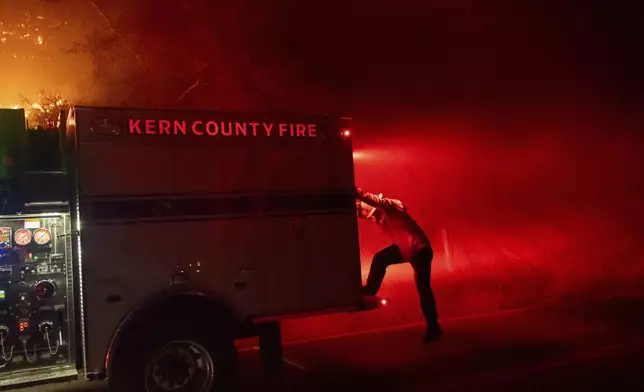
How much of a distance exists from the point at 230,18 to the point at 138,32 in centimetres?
→ 208

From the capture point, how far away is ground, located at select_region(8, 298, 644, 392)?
6.81 meters

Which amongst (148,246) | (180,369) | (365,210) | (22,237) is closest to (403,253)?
(365,210)

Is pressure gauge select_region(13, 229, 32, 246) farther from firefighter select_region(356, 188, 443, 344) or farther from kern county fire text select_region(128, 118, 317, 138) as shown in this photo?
firefighter select_region(356, 188, 443, 344)

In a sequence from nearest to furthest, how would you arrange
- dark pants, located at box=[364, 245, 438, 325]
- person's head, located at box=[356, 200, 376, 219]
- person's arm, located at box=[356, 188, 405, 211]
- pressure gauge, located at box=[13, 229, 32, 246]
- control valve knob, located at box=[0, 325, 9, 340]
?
control valve knob, located at box=[0, 325, 9, 340] → pressure gauge, located at box=[13, 229, 32, 246] → person's arm, located at box=[356, 188, 405, 211] → person's head, located at box=[356, 200, 376, 219] → dark pants, located at box=[364, 245, 438, 325]

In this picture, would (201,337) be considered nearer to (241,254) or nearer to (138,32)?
(241,254)

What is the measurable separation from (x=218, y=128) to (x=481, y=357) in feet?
13.6

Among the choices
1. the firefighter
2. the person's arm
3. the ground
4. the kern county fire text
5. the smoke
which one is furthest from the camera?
the smoke

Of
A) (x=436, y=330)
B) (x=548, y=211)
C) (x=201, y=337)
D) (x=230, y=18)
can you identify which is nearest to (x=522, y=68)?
(x=548, y=211)

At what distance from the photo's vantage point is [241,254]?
20.5 ft

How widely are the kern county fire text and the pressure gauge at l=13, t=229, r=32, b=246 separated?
4.15ft

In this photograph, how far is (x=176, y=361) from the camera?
19.5 feet

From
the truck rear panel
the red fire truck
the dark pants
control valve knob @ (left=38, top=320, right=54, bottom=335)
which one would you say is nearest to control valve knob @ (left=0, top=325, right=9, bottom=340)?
the red fire truck

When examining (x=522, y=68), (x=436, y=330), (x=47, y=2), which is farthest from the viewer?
(x=522, y=68)

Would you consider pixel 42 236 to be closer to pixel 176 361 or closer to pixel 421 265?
pixel 176 361
